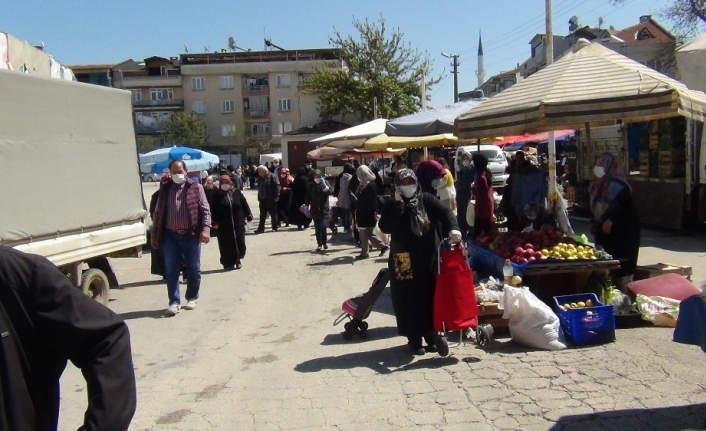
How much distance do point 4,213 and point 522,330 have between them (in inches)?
212

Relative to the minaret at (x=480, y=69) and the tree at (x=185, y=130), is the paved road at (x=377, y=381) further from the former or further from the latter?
the minaret at (x=480, y=69)

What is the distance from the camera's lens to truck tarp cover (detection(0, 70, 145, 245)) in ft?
24.5

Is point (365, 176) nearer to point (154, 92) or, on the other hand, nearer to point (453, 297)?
point (453, 297)

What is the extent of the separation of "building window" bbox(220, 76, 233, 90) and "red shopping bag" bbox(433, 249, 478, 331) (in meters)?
69.5

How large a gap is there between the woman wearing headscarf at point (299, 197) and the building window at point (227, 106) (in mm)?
55610

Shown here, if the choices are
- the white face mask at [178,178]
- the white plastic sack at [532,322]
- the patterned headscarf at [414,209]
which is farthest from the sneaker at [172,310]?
the white plastic sack at [532,322]

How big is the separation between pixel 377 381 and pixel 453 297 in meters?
1.02

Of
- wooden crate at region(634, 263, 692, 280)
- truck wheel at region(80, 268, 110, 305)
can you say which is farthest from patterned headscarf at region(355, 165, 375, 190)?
wooden crate at region(634, 263, 692, 280)

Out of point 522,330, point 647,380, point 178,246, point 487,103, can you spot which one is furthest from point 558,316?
point 178,246

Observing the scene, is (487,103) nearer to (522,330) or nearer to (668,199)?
(522,330)

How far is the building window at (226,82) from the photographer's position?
240 feet

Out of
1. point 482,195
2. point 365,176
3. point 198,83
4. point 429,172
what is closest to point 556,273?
point 429,172

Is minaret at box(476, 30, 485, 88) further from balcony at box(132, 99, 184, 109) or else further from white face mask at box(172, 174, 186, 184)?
white face mask at box(172, 174, 186, 184)

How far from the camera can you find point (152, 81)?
7588 cm
